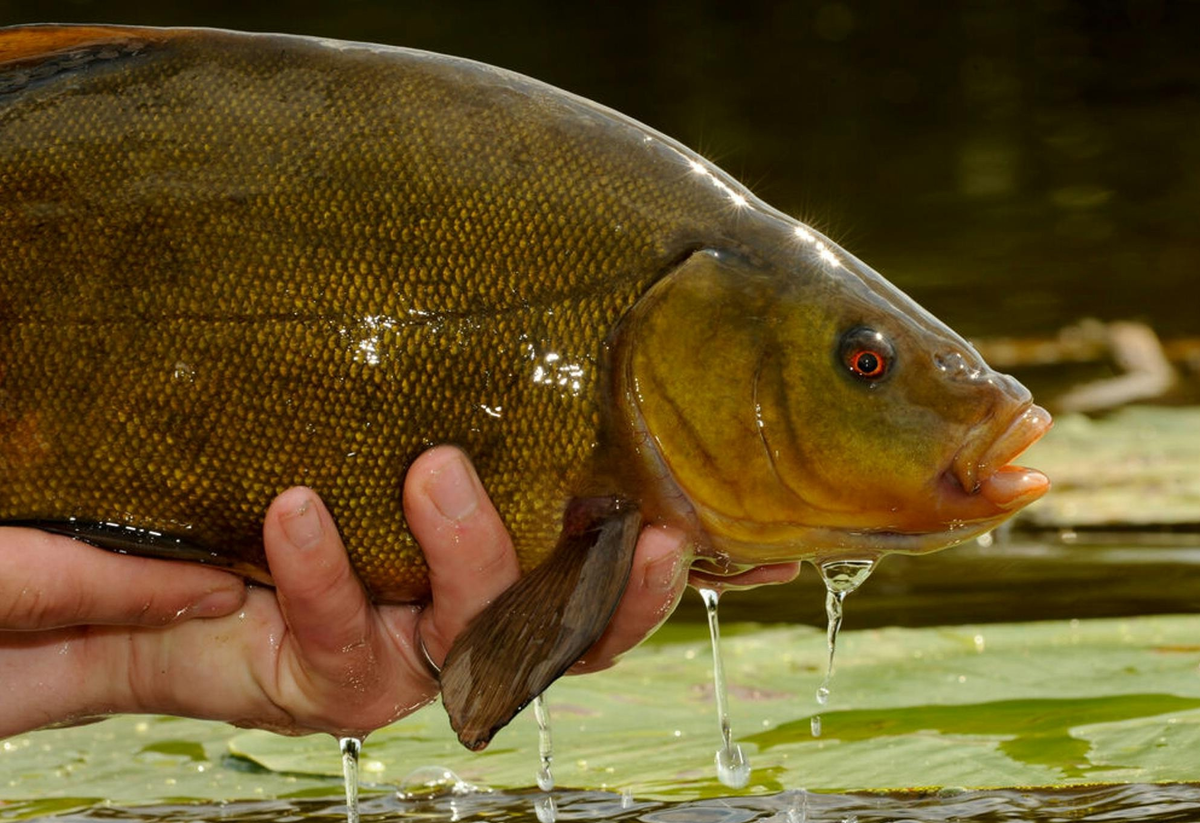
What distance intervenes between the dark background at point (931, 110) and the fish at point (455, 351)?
285 inches

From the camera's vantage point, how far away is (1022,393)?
3586 millimetres

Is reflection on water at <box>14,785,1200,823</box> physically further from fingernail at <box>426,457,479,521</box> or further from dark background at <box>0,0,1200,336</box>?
dark background at <box>0,0,1200,336</box>

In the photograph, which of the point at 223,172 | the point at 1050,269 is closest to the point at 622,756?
the point at 223,172

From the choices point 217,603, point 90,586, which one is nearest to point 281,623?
point 217,603

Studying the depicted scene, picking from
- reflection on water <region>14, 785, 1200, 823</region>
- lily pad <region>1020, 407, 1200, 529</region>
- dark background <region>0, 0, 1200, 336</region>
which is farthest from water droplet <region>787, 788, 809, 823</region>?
dark background <region>0, 0, 1200, 336</region>

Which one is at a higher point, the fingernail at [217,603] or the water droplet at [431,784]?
the fingernail at [217,603]

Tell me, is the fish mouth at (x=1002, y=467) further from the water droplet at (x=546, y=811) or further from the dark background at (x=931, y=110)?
the dark background at (x=931, y=110)

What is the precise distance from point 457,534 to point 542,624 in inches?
8.7

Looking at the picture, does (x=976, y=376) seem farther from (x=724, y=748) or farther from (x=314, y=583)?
(x=314, y=583)

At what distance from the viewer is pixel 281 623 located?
13.6 feet

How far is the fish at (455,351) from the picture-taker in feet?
11.9

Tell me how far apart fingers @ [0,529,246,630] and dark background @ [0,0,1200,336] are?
7372mm

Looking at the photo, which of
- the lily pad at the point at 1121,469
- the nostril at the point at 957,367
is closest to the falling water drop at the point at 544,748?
the nostril at the point at 957,367

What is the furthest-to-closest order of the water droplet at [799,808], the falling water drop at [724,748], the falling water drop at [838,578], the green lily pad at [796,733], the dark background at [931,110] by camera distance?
the dark background at [931,110] → the green lily pad at [796,733] → the water droplet at [799,808] → the falling water drop at [724,748] → the falling water drop at [838,578]
